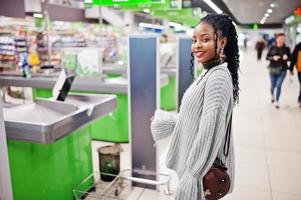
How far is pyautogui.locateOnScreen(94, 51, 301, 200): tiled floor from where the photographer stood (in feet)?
10.6

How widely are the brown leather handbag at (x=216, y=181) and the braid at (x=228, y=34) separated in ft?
1.64

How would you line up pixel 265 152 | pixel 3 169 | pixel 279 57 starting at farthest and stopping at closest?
pixel 279 57 → pixel 265 152 → pixel 3 169

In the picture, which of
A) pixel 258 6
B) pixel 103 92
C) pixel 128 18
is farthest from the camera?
pixel 128 18

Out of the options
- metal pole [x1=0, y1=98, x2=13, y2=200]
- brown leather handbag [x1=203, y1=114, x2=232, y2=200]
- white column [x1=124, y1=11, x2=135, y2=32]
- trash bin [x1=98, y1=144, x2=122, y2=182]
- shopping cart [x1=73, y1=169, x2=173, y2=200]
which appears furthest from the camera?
white column [x1=124, y1=11, x2=135, y2=32]

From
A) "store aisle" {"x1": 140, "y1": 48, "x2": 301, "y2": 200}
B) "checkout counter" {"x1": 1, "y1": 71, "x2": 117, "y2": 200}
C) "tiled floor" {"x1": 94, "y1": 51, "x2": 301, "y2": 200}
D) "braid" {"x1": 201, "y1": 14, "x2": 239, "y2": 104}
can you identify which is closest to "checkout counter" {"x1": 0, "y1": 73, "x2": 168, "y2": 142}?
"tiled floor" {"x1": 94, "y1": 51, "x2": 301, "y2": 200}

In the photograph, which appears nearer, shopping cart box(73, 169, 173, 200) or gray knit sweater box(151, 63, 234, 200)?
gray knit sweater box(151, 63, 234, 200)

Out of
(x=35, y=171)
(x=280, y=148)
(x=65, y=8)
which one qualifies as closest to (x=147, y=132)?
(x=35, y=171)

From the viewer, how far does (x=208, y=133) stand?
4.64ft

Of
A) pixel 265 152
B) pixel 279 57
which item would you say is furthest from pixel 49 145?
pixel 279 57

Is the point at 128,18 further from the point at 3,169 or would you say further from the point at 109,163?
the point at 3,169

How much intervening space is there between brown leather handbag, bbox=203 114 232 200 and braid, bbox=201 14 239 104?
1.64 feet

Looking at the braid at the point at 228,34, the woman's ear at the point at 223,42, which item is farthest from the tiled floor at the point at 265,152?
the woman's ear at the point at 223,42

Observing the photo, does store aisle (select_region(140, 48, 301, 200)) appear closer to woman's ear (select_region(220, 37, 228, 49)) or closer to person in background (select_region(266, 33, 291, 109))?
person in background (select_region(266, 33, 291, 109))

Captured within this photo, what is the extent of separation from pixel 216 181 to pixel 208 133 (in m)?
0.30
